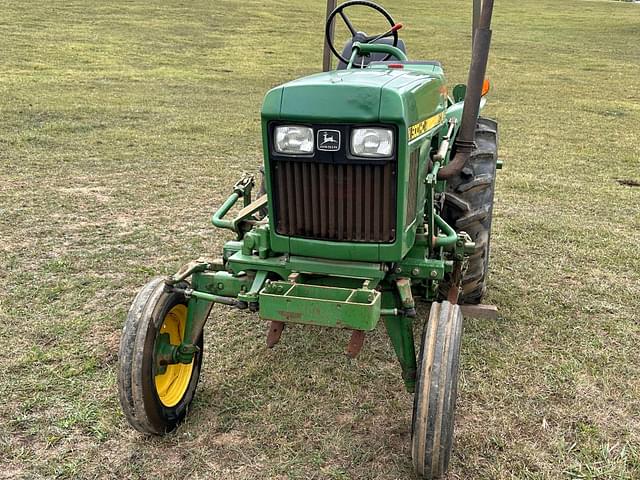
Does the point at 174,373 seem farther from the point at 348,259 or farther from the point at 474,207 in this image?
the point at 474,207

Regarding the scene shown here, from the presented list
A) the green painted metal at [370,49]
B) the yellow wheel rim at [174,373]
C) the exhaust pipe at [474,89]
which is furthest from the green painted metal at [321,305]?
the green painted metal at [370,49]

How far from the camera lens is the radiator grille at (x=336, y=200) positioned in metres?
2.77

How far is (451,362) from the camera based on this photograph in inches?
101

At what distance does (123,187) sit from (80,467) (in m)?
4.35

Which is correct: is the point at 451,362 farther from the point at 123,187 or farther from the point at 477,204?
the point at 123,187

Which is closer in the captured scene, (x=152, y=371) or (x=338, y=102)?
(x=338, y=102)

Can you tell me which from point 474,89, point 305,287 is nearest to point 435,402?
point 305,287

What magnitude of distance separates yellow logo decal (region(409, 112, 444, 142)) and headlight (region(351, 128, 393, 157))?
0.54ft

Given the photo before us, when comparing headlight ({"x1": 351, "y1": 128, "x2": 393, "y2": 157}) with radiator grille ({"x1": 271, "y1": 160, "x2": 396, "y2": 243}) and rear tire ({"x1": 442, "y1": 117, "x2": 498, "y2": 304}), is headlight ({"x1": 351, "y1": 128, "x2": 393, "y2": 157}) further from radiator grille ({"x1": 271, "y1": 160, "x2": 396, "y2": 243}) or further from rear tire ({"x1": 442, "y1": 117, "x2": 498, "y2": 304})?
rear tire ({"x1": 442, "y1": 117, "x2": 498, "y2": 304})

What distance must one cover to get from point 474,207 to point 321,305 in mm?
1617

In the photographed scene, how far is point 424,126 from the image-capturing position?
311cm

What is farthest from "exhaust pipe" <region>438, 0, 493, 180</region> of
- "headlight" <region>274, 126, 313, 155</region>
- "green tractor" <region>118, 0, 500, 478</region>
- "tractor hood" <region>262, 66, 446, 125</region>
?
"headlight" <region>274, 126, 313, 155</region>

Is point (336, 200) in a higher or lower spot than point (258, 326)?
higher

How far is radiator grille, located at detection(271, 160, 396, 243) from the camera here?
9.08ft
